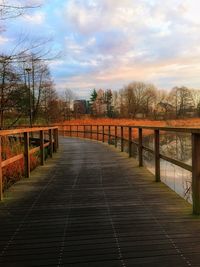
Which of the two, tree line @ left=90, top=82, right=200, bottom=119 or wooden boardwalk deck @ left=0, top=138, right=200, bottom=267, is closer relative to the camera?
wooden boardwalk deck @ left=0, top=138, right=200, bottom=267

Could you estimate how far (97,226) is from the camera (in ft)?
16.4

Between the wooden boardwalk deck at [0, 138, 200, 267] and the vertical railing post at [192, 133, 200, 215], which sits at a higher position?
the vertical railing post at [192, 133, 200, 215]

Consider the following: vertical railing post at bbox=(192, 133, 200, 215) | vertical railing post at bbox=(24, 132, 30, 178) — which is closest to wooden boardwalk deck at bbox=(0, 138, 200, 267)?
vertical railing post at bbox=(192, 133, 200, 215)

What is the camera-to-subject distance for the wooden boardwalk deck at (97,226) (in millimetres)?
3904

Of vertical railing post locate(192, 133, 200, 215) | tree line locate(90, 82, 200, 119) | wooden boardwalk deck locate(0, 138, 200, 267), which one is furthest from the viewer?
tree line locate(90, 82, 200, 119)

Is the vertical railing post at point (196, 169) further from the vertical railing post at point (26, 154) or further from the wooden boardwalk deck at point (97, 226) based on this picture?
the vertical railing post at point (26, 154)

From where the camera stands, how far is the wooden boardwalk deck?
390 centimetres

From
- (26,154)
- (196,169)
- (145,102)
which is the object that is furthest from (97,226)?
(145,102)

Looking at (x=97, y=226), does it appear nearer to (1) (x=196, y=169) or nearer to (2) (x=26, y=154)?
(1) (x=196, y=169)

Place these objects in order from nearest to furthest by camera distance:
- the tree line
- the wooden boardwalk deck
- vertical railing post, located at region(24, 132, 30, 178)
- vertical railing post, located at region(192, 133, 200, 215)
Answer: the wooden boardwalk deck < vertical railing post, located at region(192, 133, 200, 215) < vertical railing post, located at region(24, 132, 30, 178) < the tree line

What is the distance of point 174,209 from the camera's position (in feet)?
19.2

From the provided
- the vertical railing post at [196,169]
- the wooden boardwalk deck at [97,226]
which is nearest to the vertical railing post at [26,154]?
the wooden boardwalk deck at [97,226]

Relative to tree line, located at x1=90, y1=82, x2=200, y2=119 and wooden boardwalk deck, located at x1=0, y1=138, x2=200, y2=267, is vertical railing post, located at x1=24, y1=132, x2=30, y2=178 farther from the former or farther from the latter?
tree line, located at x1=90, y1=82, x2=200, y2=119

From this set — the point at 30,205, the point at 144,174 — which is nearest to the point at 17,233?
the point at 30,205
